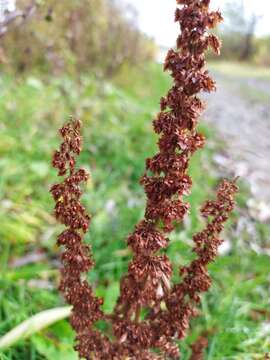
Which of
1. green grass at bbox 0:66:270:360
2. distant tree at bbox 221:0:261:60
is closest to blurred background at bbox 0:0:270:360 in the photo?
green grass at bbox 0:66:270:360

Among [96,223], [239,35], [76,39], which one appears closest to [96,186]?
[96,223]

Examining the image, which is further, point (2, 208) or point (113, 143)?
point (113, 143)

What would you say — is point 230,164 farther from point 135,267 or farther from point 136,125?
point 135,267

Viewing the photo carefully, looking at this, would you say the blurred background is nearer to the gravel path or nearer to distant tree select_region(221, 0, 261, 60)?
the gravel path

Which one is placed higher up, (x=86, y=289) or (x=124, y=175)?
(x=124, y=175)

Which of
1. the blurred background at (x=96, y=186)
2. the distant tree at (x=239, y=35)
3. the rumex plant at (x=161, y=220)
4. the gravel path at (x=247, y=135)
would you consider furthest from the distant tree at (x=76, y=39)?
the distant tree at (x=239, y=35)

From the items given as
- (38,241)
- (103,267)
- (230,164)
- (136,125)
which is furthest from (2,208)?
(230,164)
